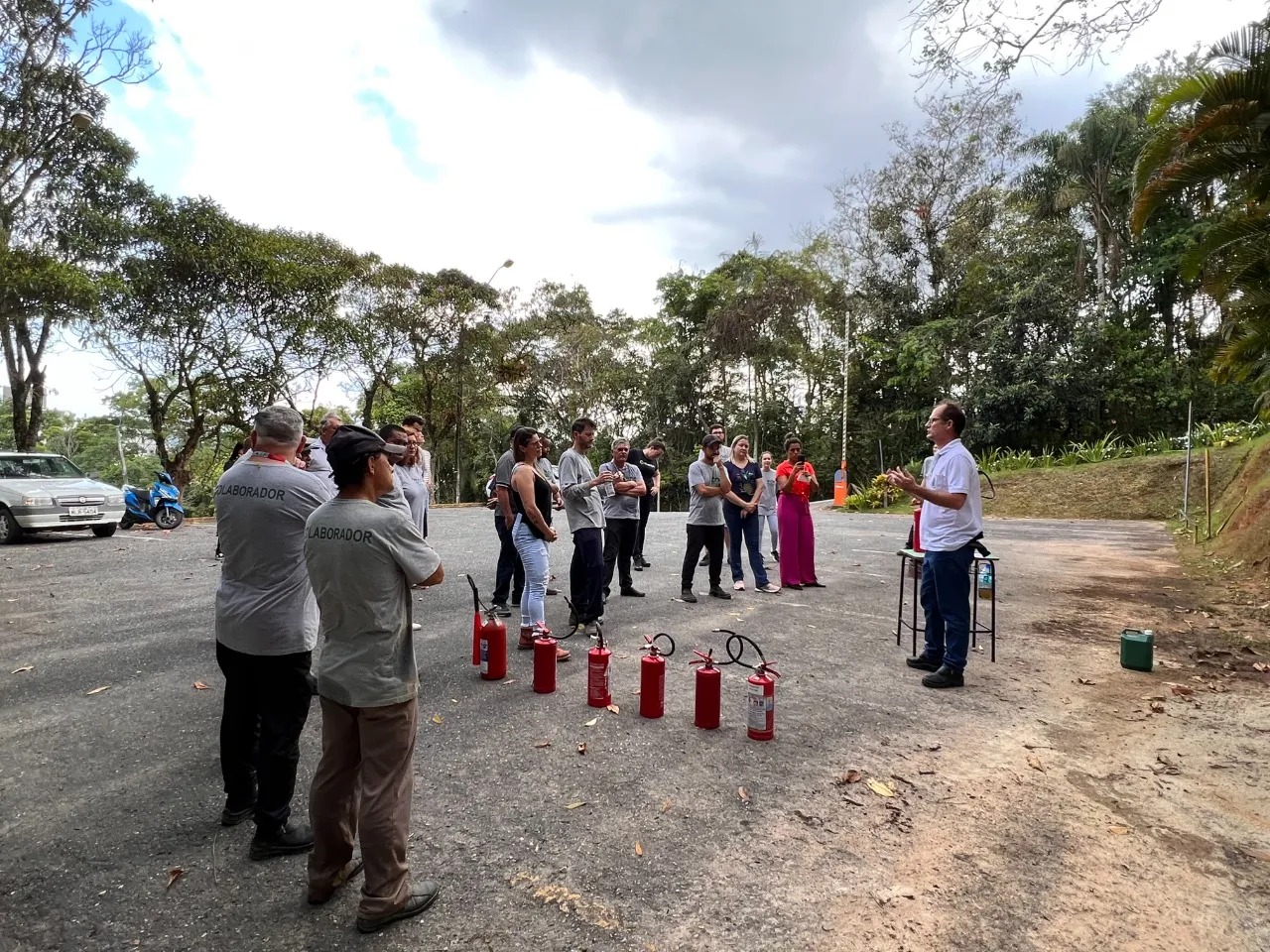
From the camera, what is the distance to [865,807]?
3139 mm

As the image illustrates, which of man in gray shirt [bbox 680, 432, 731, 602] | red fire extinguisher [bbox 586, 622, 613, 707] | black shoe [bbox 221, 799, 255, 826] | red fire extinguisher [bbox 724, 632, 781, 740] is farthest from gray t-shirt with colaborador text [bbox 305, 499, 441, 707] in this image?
man in gray shirt [bbox 680, 432, 731, 602]

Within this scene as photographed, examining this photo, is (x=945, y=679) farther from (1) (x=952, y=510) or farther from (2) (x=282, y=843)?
(2) (x=282, y=843)

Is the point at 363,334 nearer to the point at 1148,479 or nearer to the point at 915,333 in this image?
the point at 915,333

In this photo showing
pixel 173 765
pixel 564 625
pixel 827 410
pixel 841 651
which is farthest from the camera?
pixel 827 410

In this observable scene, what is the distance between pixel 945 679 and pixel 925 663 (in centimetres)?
39

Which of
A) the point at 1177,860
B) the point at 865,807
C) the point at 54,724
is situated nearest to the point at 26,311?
the point at 54,724

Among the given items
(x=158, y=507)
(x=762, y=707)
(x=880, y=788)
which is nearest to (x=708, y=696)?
(x=762, y=707)

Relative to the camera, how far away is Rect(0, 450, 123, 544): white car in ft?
37.2

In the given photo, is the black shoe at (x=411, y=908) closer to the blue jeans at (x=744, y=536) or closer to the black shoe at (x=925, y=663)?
the black shoe at (x=925, y=663)

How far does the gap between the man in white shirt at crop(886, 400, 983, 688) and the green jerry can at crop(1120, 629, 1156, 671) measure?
4.71 ft

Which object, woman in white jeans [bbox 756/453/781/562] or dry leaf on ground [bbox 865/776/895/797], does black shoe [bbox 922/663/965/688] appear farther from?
woman in white jeans [bbox 756/453/781/562]

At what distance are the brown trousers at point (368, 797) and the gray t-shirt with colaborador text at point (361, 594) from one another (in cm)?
9

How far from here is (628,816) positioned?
3049mm

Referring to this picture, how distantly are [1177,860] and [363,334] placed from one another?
23.6 meters
